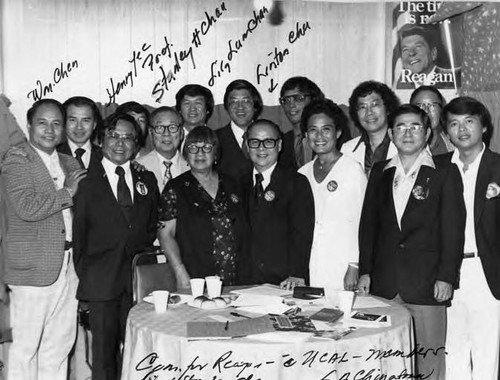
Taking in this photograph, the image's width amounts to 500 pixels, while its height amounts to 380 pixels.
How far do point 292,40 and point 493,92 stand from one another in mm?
1512

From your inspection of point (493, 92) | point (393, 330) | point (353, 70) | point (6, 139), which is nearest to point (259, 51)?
point (353, 70)

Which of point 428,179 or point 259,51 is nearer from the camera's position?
point 428,179

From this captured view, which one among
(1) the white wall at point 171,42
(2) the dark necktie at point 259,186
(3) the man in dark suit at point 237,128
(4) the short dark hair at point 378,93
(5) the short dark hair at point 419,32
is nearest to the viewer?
(2) the dark necktie at point 259,186

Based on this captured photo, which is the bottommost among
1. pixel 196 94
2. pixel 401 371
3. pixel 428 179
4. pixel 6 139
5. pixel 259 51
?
A: pixel 401 371

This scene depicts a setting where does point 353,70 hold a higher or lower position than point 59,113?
higher

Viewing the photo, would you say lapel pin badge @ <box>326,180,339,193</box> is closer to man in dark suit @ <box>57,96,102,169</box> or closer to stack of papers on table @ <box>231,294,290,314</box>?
stack of papers on table @ <box>231,294,290,314</box>

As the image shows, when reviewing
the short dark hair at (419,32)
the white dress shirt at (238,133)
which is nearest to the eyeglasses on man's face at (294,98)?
the white dress shirt at (238,133)

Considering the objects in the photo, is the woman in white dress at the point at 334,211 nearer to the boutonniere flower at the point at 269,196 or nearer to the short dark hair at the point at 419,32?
the boutonniere flower at the point at 269,196

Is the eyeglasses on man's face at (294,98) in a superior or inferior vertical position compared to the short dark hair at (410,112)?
superior

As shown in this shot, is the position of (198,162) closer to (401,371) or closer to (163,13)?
(401,371)

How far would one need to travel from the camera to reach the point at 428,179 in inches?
124

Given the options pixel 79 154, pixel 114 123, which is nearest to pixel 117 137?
pixel 114 123
